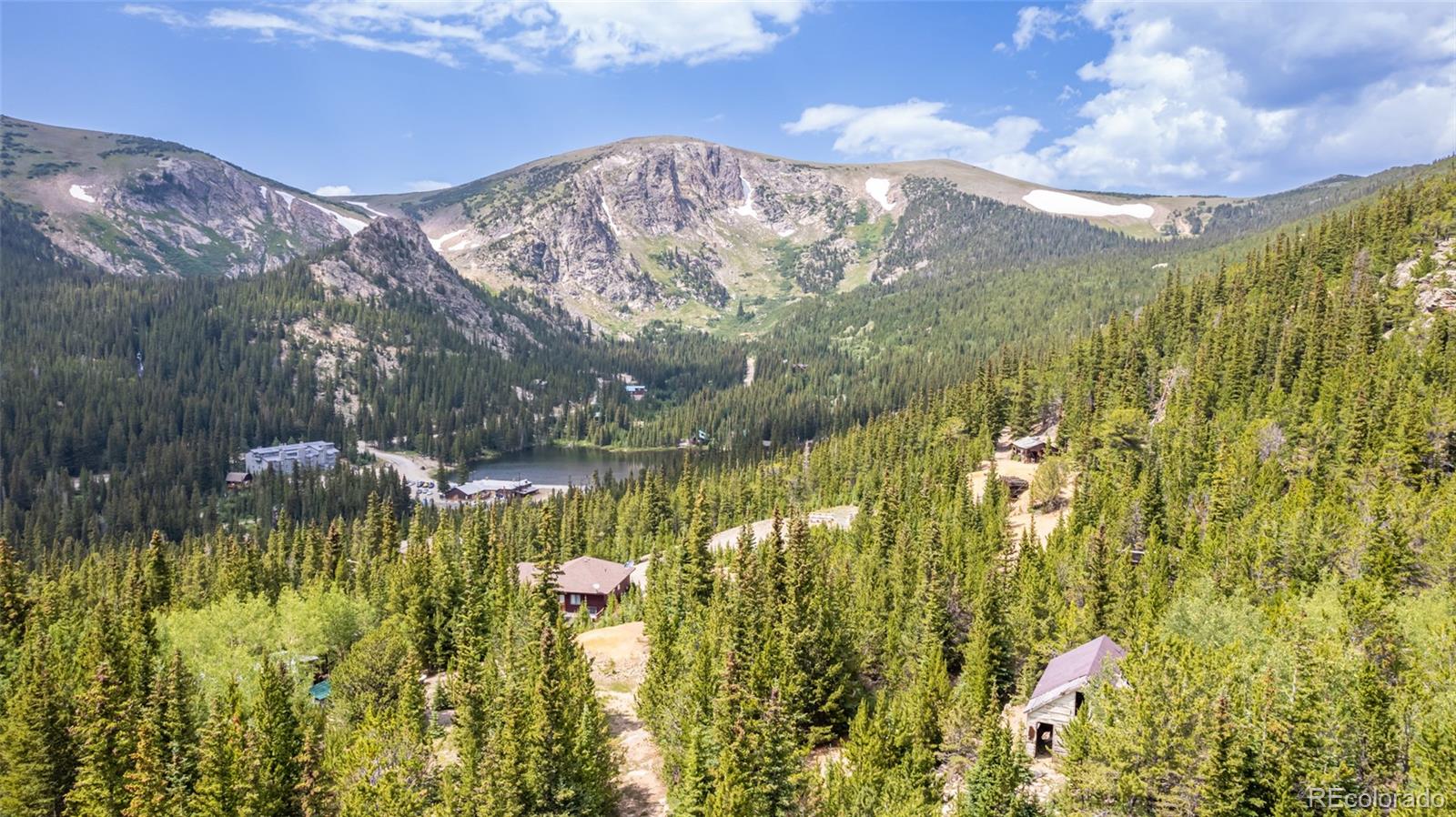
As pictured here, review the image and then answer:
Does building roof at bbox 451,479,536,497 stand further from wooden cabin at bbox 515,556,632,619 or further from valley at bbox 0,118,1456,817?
wooden cabin at bbox 515,556,632,619

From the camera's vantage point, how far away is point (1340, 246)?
403 ft

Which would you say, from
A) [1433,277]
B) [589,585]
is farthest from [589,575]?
[1433,277]

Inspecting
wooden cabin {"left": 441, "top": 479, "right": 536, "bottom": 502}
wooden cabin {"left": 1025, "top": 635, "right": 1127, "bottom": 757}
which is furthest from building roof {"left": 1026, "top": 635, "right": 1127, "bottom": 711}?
wooden cabin {"left": 441, "top": 479, "right": 536, "bottom": 502}

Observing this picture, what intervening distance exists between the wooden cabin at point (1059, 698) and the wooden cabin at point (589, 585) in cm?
5210

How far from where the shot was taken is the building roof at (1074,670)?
3884cm

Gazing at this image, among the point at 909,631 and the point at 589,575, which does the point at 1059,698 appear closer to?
the point at 909,631

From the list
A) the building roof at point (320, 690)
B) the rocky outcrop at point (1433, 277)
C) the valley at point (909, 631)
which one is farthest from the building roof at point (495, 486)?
the rocky outcrop at point (1433, 277)

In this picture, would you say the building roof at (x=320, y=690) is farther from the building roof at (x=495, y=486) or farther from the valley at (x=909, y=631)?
the building roof at (x=495, y=486)

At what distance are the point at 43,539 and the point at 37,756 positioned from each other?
130 metres

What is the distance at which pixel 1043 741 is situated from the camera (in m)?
41.2

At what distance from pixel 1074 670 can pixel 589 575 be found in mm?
59408

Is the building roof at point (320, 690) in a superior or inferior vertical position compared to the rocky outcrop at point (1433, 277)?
inferior

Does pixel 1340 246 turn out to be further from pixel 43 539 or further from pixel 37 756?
pixel 43 539

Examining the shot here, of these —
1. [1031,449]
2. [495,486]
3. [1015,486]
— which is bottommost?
[495,486]
